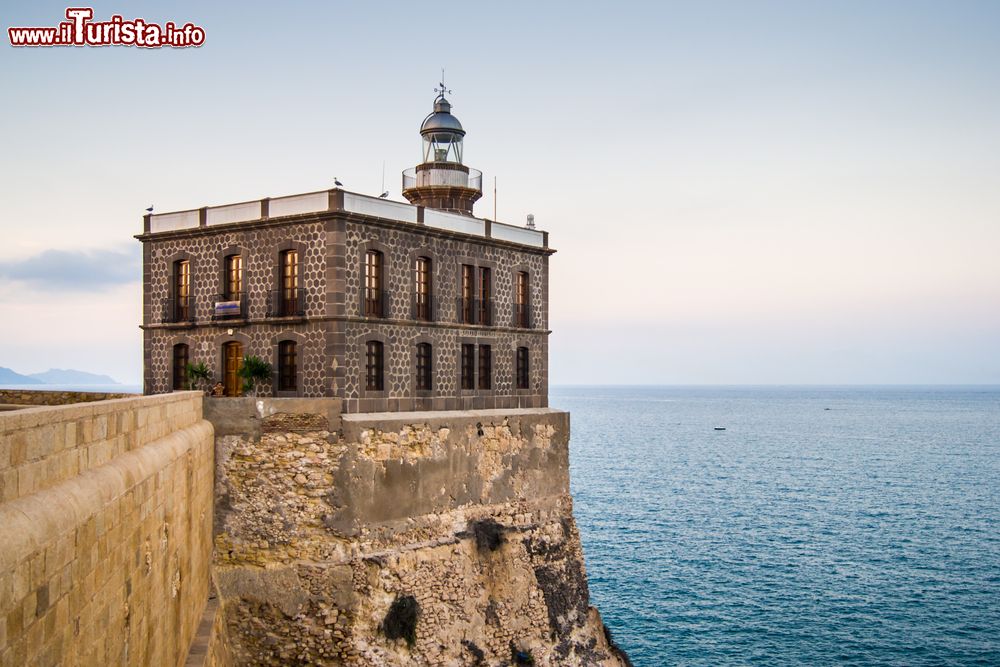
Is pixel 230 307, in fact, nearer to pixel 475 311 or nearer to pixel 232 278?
pixel 232 278

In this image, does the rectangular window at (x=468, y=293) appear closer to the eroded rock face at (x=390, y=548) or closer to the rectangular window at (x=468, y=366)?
the rectangular window at (x=468, y=366)

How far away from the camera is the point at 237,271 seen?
91.7 feet

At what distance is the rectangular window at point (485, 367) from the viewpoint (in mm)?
31172

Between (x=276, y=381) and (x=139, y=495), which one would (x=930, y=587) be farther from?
(x=139, y=495)

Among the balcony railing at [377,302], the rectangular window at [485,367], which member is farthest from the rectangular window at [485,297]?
the balcony railing at [377,302]

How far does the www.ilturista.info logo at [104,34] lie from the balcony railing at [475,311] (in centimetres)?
1167

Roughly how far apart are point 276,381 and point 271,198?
17.9 ft

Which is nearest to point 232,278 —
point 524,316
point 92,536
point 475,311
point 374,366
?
point 374,366

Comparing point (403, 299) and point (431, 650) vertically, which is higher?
point (403, 299)

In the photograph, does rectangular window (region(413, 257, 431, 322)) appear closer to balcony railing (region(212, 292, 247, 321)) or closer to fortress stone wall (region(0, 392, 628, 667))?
fortress stone wall (region(0, 392, 628, 667))

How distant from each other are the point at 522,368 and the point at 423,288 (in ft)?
18.8

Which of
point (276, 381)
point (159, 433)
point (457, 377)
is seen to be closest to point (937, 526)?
point (457, 377)

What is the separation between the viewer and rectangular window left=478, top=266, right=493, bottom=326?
31281 millimetres

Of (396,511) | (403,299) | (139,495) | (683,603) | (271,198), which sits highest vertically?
(271,198)
